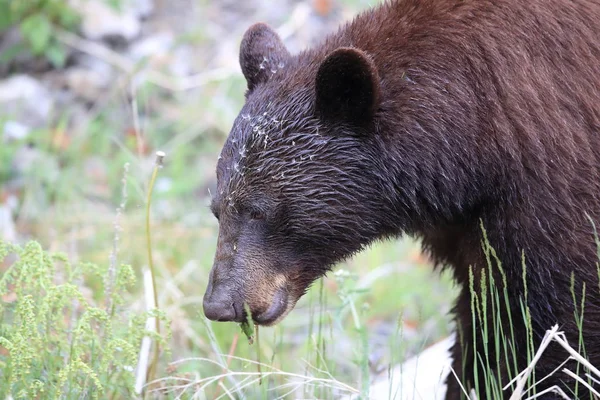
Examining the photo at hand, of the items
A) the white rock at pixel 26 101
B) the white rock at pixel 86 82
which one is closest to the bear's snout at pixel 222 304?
the white rock at pixel 26 101

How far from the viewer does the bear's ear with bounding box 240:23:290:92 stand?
388cm

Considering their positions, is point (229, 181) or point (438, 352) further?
point (438, 352)

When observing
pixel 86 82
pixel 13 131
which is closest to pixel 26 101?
pixel 13 131

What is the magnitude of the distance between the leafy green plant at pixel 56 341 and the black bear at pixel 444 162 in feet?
1.36

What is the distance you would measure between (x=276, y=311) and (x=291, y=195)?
467 millimetres

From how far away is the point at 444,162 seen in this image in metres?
3.44

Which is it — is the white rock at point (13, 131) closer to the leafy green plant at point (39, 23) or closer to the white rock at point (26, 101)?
the white rock at point (26, 101)

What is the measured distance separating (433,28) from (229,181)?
3.33ft

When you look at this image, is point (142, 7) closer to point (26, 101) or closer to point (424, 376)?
point (26, 101)

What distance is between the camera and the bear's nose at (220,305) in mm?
3438

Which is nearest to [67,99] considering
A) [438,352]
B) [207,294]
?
[438,352]

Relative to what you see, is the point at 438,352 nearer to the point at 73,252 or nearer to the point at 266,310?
the point at 266,310

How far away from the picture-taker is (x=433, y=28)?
3537mm

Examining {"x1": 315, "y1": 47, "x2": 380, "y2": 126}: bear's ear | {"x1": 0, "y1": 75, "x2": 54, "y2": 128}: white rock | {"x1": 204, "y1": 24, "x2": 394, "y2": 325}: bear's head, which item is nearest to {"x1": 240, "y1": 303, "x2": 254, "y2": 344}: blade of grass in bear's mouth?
{"x1": 204, "y1": 24, "x2": 394, "y2": 325}: bear's head
